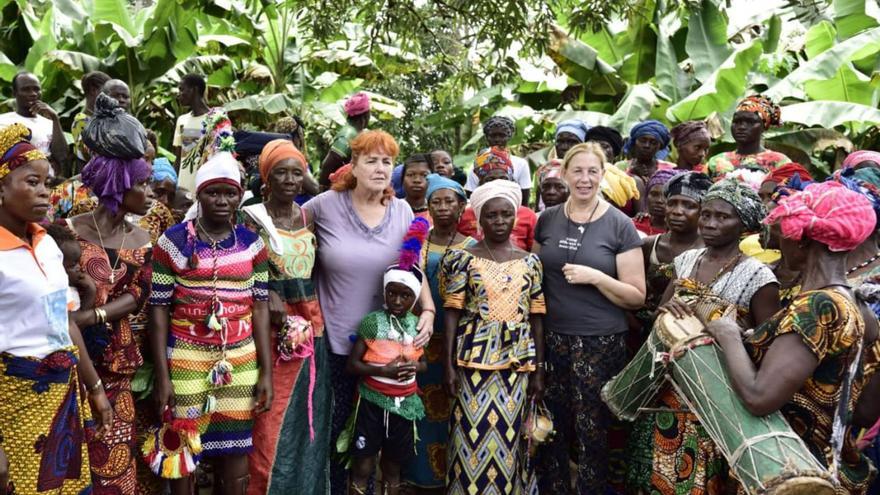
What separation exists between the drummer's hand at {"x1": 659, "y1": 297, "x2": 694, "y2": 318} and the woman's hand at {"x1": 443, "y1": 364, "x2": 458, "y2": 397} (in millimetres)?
1438

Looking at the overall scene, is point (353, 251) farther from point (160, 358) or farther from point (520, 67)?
point (520, 67)

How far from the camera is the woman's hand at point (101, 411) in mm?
3873

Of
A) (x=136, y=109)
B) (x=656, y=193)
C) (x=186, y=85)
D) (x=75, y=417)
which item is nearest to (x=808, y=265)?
(x=656, y=193)

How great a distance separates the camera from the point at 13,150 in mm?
3486

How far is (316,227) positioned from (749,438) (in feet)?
8.97

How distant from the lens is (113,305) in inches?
162

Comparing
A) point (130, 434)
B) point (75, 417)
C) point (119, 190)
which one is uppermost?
point (119, 190)

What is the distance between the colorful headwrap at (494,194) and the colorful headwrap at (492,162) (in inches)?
65.1

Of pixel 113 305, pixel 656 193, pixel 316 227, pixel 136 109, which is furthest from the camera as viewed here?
pixel 136 109

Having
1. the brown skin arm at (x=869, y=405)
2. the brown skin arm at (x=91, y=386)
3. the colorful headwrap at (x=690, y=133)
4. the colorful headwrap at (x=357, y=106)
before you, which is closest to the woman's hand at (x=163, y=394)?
the brown skin arm at (x=91, y=386)

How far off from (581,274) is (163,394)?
7.82 ft

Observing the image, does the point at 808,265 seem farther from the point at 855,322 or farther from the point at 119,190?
the point at 119,190

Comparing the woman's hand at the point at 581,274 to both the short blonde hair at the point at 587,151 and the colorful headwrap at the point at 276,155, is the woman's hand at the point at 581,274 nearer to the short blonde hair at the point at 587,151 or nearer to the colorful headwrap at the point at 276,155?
the short blonde hair at the point at 587,151

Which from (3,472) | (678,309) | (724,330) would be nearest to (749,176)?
(678,309)
